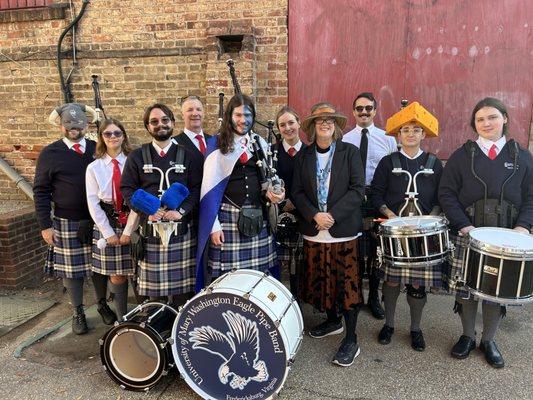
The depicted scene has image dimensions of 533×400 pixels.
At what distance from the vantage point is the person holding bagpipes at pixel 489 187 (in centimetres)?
303

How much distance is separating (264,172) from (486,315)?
206cm

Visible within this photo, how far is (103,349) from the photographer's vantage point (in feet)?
9.64

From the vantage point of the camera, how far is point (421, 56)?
14.4ft

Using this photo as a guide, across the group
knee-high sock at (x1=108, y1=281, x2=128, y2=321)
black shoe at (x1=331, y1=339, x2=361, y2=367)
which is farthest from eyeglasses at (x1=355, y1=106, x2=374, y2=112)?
knee-high sock at (x1=108, y1=281, x2=128, y2=321)

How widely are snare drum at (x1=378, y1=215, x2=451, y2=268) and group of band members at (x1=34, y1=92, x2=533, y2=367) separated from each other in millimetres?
287

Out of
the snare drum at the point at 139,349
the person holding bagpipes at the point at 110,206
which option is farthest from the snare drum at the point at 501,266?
the person holding bagpipes at the point at 110,206

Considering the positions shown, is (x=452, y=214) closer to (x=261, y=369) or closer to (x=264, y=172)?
(x=264, y=172)

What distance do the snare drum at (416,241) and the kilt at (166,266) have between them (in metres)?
1.48

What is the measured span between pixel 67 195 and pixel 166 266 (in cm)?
115

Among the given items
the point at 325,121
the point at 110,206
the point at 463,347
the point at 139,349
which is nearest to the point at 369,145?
the point at 325,121

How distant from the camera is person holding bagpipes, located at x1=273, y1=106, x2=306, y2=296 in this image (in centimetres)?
363

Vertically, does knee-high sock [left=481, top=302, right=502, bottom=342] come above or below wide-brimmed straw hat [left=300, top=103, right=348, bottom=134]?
below

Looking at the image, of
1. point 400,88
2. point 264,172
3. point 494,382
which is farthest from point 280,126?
point 494,382

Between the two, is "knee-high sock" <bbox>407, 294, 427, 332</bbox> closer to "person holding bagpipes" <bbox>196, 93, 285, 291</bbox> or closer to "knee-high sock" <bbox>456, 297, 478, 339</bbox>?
"knee-high sock" <bbox>456, 297, 478, 339</bbox>
